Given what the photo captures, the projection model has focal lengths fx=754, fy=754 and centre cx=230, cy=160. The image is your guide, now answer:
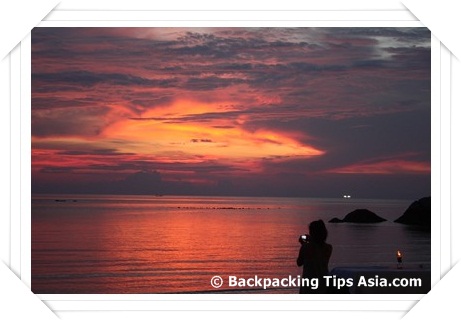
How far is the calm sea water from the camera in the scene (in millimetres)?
13359

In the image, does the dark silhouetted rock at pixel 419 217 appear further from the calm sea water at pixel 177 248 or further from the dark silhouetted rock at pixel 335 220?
the dark silhouetted rock at pixel 335 220

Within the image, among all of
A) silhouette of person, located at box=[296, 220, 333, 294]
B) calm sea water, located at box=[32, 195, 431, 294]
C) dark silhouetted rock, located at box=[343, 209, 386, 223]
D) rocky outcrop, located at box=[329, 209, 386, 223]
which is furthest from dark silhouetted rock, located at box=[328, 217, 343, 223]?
silhouette of person, located at box=[296, 220, 333, 294]

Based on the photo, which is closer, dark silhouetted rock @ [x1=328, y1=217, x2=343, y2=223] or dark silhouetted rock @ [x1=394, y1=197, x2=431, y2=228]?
dark silhouetted rock @ [x1=394, y1=197, x2=431, y2=228]

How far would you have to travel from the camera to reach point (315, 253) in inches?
171

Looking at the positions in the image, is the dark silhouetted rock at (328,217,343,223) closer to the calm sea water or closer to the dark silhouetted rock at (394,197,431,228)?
the calm sea water

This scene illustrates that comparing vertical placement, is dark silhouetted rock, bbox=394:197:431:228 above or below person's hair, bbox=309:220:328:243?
above

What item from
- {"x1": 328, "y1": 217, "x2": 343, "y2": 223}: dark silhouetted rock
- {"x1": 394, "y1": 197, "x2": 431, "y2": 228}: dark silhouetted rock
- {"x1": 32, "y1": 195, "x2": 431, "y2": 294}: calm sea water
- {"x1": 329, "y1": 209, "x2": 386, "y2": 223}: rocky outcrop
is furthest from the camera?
{"x1": 329, "y1": 209, "x2": 386, "y2": 223}: rocky outcrop

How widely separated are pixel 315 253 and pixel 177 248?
13369 mm

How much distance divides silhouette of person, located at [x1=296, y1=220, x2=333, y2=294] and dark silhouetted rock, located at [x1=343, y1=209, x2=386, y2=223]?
71.5 ft

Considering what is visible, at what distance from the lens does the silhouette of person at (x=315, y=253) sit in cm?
429

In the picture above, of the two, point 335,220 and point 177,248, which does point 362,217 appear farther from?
point 177,248

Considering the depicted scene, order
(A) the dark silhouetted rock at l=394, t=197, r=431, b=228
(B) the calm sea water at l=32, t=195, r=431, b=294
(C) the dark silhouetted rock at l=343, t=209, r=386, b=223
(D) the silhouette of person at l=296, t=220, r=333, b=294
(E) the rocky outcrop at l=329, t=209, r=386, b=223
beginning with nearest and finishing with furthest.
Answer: (D) the silhouette of person at l=296, t=220, r=333, b=294
(B) the calm sea water at l=32, t=195, r=431, b=294
(A) the dark silhouetted rock at l=394, t=197, r=431, b=228
(E) the rocky outcrop at l=329, t=209, r=386, b=223
(C) the dark silhouetted rock at l=343, t=209, r=386, b=223

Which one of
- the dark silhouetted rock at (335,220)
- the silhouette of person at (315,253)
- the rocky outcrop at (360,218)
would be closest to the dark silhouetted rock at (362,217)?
the rocky outcrop at (360,218)
